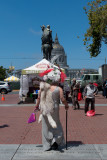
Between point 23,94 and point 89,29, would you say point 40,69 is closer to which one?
point 23,94

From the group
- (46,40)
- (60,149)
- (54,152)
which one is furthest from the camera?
(46,40)

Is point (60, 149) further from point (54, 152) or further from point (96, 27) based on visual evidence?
point (96, 27)

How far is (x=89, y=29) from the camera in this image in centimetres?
2723

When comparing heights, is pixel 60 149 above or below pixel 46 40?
below

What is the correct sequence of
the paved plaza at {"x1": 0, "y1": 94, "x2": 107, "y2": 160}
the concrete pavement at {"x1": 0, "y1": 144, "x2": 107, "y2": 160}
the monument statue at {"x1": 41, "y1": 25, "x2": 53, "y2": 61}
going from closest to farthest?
the concrete pavement at {"x1": 0, "y1": 144, "x2": 107, "y2": 160} < the paved plaza at {"x1": 0, "y1": 94, "x2": 107, "y2": 160} < the monument statue at {"x1": 41, "y1": 25, "x2": 53, "y2": 61}

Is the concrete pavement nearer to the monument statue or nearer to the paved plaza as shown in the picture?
the paved plaza

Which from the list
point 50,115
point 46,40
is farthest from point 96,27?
point 50,115

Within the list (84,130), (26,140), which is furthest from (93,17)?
(26,140)

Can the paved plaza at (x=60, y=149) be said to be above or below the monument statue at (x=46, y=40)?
below

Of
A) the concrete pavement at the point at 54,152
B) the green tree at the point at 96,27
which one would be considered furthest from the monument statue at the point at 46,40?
the concrete pavement at the point at 54,152

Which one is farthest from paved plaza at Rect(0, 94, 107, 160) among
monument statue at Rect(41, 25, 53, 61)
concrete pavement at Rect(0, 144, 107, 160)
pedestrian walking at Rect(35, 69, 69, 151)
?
monument statue at Rect(41, 25, 53, 61)

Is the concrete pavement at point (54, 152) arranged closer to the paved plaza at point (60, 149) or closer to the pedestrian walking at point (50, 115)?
the paved plaza at point (60, 149)

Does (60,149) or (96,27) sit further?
(96,27)

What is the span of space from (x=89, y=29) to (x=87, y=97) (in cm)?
1623
